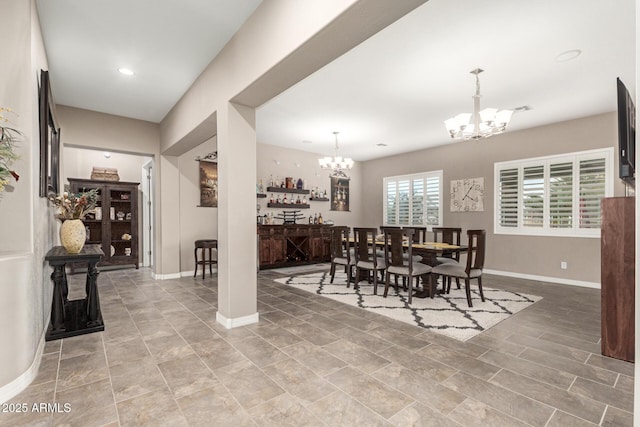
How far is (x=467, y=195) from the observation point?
265 inches

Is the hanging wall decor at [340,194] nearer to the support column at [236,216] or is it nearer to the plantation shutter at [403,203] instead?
the plantation shutter at [403,203]

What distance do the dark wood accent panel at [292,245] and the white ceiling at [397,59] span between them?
2.51 metres

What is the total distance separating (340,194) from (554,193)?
16.0 feet

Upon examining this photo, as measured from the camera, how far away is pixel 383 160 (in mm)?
8672

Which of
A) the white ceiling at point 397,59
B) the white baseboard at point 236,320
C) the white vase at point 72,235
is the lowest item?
the white baseboard at point 236,320

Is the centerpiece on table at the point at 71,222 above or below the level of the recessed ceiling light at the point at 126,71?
below

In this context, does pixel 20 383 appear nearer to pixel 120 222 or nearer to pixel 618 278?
pixel 618 278

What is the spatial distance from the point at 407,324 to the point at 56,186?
14.4 feet

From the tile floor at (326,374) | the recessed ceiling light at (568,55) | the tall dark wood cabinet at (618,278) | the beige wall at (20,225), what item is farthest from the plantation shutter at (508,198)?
the beige wall at (20,225)

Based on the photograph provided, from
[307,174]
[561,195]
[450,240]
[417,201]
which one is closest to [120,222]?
[307,174]

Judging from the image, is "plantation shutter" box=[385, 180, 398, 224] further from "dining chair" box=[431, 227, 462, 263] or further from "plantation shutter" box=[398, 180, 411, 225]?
"dining chair" box=[431, 227, 462, 263]

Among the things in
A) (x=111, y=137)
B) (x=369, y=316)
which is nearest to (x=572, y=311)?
(x=369, y=316)

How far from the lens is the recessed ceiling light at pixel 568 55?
3168 millimetres

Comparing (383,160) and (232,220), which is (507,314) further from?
(383,160)
